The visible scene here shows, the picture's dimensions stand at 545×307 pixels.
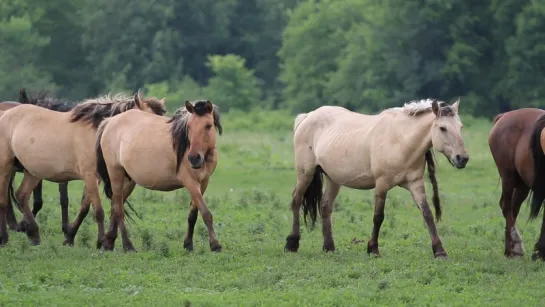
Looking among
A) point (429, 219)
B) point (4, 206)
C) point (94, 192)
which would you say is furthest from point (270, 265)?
point (4, 206)

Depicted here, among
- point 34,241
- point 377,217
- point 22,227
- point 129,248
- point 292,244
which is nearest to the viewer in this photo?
point 377,217

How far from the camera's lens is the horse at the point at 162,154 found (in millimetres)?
12367

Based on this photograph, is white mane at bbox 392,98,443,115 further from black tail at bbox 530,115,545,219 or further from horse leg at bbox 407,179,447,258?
black tail at bbox 530,115,545,219

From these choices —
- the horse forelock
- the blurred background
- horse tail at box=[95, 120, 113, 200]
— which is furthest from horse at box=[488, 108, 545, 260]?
the blurred background

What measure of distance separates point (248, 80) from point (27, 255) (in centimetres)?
4884

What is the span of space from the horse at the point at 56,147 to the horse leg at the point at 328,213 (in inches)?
96.2

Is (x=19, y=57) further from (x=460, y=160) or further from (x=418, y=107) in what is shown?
(x=460, y=160)

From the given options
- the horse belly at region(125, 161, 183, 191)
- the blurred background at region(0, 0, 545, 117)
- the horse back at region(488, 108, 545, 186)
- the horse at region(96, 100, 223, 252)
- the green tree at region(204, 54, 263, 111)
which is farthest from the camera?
the green tree at region(204, 54, 263, 111)

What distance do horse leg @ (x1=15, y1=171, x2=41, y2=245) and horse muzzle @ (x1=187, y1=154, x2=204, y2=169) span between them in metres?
2.71

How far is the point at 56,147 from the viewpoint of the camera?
43.5 ft

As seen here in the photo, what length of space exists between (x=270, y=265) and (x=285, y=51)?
51856 mm

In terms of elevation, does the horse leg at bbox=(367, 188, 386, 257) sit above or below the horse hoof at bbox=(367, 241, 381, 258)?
above

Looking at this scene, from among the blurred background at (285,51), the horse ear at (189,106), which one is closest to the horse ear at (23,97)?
the horse ear at (189,106)

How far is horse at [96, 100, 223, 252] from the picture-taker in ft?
40.6
